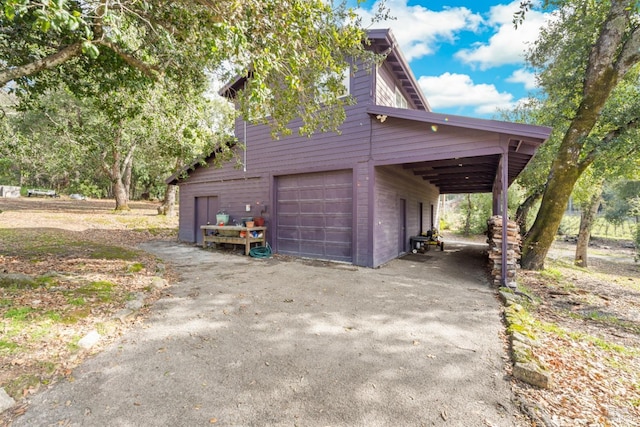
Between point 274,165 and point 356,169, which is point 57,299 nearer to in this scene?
point 274,165

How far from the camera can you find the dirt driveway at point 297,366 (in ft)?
6.86

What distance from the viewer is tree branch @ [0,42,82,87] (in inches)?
160

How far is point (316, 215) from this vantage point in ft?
27.4

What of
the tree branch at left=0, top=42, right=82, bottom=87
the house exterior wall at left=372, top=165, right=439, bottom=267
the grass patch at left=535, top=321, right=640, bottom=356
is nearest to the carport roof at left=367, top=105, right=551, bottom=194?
the house exterior wall at left=372, top=165, right=439, bottom=267

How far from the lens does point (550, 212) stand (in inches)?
305

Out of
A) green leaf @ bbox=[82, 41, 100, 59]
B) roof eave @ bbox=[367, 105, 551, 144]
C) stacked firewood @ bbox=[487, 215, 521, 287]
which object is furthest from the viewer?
stacked firewood @ bbox=[487, 215, 521, 287]

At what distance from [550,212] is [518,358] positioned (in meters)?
6.88

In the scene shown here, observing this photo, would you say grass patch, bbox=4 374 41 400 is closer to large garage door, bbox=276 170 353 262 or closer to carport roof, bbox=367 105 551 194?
large garage door, bbox=276 170 353 262

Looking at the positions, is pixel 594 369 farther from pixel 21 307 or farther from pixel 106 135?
pixel 106 135

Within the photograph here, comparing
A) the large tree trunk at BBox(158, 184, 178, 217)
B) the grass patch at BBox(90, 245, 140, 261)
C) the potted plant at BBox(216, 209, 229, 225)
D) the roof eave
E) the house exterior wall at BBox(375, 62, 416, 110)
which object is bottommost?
the grass patch at BBox(90, 245, 140, 261)

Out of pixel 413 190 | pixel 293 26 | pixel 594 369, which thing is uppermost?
pixel 293 26

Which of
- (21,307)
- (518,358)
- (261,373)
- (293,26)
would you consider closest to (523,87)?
(293,26)

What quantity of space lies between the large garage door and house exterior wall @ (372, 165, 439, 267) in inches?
29.3

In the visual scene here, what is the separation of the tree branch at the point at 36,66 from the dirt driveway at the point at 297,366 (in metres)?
4.01
